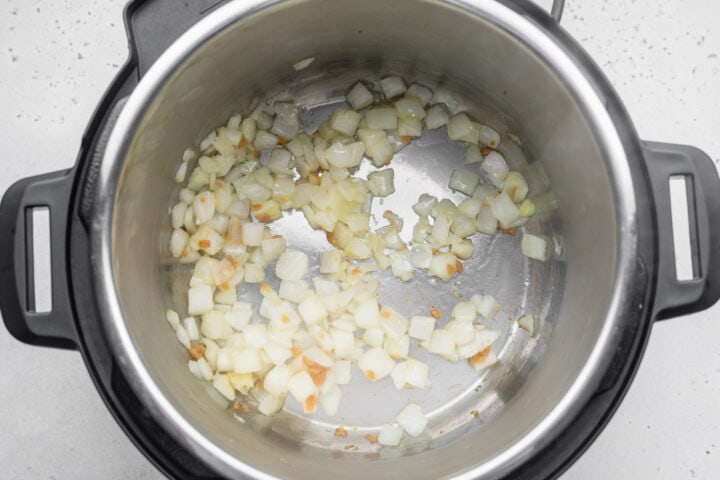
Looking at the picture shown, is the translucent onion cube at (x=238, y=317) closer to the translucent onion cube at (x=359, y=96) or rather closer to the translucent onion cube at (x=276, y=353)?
the translucent onion cube at (x=276, y=353)

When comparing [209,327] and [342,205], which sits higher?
[342,205]

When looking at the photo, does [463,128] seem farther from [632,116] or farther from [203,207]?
[203,207]

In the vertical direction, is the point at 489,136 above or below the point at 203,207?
above

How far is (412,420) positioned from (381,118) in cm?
44

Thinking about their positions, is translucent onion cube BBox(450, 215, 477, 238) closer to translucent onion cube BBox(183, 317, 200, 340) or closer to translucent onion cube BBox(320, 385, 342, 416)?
translucent onion cube BBox(320, 385, 342, 416)

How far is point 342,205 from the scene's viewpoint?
1042 mm

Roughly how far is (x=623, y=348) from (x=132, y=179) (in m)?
0.59

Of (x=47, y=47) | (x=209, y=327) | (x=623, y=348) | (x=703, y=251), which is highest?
(x=47, y=47)

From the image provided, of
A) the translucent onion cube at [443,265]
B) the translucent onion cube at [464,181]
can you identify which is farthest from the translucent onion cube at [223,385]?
the translucent onion cube at [464,181]

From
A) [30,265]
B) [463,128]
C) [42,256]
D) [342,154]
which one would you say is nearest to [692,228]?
[463,128]

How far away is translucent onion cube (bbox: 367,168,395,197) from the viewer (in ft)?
3.45

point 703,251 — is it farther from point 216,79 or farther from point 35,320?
point 35,320

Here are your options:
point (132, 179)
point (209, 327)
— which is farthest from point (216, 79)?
point (209, 327)

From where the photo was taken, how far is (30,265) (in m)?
0.84
